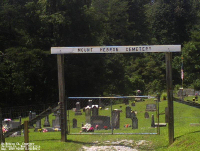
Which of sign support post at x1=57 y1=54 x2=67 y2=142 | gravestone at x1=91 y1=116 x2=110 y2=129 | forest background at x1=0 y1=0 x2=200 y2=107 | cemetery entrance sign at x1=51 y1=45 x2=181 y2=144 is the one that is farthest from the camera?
forest background at x1=0 y1=0 x2=200 y2=107

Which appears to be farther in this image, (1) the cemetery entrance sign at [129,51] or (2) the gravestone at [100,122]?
(2) the gravestone at [100,122]

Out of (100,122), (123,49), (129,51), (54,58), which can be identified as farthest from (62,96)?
(54,58)

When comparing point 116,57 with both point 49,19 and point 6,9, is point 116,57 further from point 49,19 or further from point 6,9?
point 6,9

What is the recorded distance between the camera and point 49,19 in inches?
1198

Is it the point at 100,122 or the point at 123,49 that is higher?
the point at 123,49

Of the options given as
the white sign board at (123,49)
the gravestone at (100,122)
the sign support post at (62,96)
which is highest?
the white sign board at (123,49)

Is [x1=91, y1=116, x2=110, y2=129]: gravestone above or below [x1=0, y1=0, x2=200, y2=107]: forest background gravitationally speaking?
below

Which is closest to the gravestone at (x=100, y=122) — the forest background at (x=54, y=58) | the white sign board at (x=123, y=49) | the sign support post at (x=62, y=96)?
the sign support post at (x=62, y=96)

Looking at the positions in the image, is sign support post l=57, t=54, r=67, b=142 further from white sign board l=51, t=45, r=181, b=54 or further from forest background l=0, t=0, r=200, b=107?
forest background l=0, t=0, r=200, b=107

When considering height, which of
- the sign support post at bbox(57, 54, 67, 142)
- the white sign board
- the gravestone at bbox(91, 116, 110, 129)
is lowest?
the gravestone at bbox(91, 116, 110, 129)

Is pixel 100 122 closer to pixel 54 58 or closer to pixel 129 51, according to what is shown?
pixel 129 51

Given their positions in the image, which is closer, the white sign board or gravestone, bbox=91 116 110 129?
the white sign board

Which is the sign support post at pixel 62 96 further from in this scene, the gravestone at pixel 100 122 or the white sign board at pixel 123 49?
the gravestone at pixel 100 122

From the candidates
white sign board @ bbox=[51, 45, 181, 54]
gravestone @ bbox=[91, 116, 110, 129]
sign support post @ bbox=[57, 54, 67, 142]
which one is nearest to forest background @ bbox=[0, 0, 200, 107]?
gravestone @ bbox=[91, 116, 110, 129]
